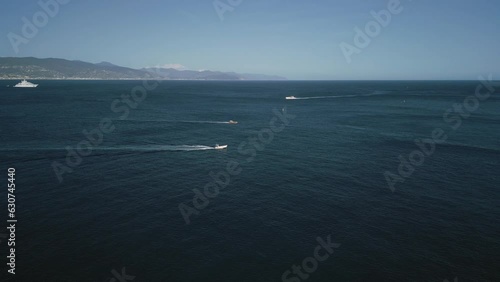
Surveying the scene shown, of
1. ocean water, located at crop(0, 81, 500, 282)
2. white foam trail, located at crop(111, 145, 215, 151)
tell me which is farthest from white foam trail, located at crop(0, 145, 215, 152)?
ocean water, located at crop(0, 81, 500, 282)

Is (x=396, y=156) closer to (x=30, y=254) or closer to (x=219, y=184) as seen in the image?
(x=219, y=184)

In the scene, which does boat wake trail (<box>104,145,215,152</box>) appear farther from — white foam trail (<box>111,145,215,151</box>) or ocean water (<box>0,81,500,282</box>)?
ocean water (<box>0,81,500,282</box>)

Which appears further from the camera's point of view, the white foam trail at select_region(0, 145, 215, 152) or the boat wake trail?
the boat wake trail

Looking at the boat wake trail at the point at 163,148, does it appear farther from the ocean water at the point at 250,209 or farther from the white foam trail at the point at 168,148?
the ocean water at the point at 250,209

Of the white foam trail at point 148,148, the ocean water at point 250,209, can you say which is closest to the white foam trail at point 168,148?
the white foam trail at point 148,148

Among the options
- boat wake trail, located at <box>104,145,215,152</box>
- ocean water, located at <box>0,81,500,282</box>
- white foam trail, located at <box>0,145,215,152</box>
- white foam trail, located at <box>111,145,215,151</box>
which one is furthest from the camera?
white foam trail, located at <box>111,145,215,151</box>

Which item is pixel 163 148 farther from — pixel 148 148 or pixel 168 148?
pixel 148 148

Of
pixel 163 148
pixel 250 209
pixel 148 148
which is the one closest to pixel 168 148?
pixel 163 148

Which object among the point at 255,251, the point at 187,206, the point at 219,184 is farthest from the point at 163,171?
the point at 255,251
